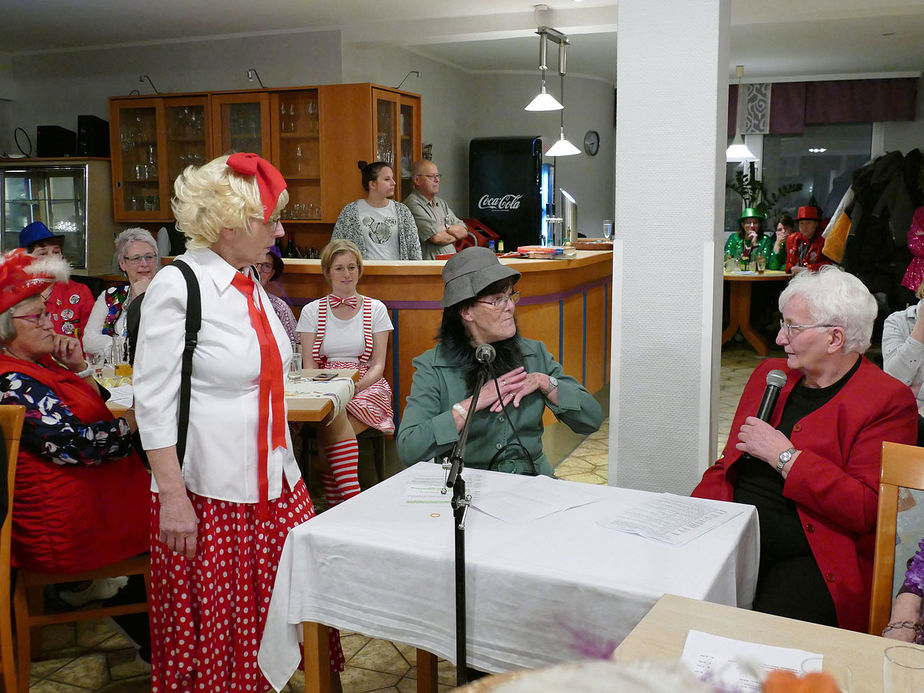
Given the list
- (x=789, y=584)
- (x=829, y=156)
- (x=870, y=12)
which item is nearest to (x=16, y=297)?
(x=789, y=584)

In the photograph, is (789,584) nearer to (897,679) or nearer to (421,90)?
(897,679)

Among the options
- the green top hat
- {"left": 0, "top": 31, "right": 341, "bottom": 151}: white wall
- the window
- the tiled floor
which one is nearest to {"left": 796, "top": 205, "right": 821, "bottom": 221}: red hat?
the green top hat

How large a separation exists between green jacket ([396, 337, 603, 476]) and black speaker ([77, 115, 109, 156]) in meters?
5.98

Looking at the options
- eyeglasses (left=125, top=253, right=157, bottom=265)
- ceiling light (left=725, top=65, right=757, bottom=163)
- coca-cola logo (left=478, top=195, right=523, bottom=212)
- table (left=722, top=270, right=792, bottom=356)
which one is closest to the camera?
eyeglasses (left=125, top=253, right=157, bottom=265)

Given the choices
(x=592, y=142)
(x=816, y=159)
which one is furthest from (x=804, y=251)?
(x=592, y=142)

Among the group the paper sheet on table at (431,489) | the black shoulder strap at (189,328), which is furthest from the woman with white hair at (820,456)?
the black shoulder strap at (189,328)

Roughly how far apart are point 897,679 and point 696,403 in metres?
2.30

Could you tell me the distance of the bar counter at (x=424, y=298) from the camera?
4.45 m

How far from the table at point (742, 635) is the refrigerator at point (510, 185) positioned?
7887 millimetres

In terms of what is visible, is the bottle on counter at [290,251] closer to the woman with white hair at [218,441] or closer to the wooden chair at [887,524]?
the woman with white hair at [218,441]

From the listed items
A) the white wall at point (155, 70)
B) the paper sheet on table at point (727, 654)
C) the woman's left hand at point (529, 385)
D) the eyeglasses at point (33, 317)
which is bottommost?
the paper sheet on table at point (727, 654)

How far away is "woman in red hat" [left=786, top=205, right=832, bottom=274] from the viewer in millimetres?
8070

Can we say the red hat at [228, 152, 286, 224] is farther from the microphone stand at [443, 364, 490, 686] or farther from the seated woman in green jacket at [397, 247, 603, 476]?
the microphone stand at [443, 364, 490, 686]

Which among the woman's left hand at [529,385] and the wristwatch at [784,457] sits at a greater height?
the woman's left hand at [529,385]
